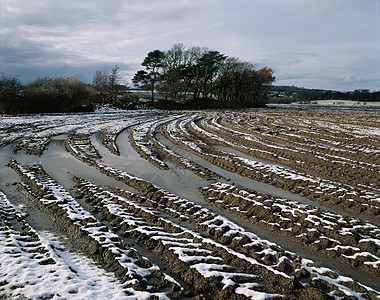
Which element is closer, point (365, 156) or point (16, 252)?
point (16, 252)

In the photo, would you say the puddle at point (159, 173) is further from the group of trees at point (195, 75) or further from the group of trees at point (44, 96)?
the group of trees at point (195, 75)

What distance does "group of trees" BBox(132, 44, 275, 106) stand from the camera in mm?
50656

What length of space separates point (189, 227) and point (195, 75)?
5318 centimetres

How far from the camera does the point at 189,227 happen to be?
586 centimetres

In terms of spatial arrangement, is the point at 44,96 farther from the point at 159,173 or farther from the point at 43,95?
the point at 159,173

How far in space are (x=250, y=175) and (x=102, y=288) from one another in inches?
268

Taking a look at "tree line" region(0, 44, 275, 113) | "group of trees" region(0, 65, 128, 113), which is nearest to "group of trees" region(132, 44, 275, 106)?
"tree line" region(0, 44, 275, 113)

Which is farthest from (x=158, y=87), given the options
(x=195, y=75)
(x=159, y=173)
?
(x=159, y=173)

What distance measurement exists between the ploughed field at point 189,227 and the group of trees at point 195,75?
41.6 meters

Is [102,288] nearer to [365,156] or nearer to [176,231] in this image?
[176,231]

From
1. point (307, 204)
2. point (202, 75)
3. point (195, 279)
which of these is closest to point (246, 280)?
point (195, 279)

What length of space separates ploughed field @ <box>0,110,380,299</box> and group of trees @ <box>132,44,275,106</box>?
1638 inches

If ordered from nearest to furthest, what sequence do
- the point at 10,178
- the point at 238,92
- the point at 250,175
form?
the point at 10,178
the point at 250,175
the point at 238,92

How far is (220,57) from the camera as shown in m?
57.2
